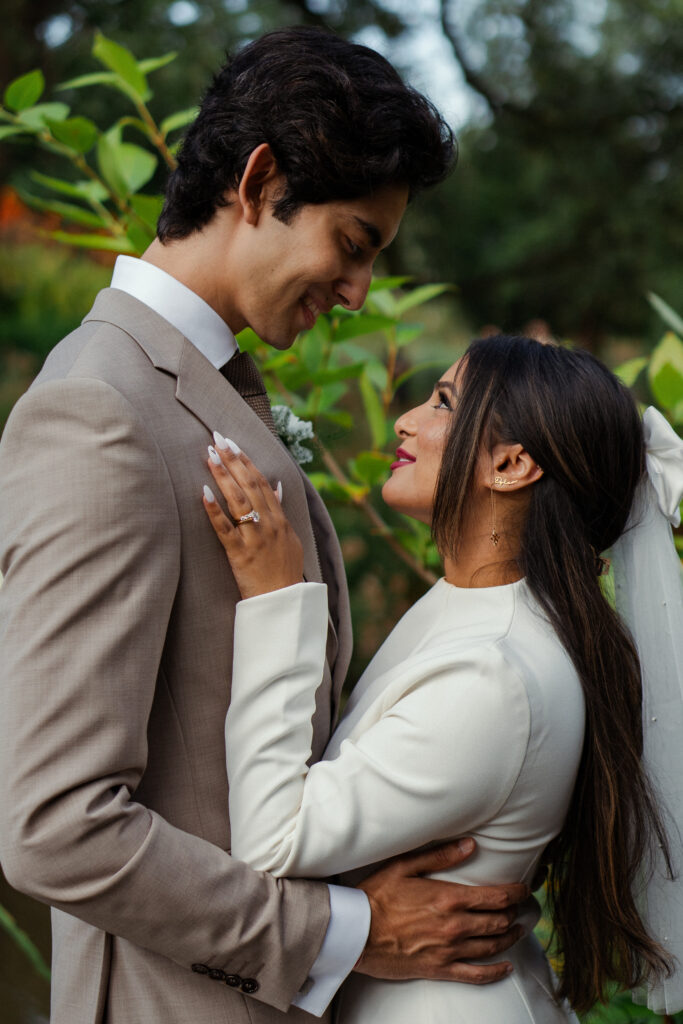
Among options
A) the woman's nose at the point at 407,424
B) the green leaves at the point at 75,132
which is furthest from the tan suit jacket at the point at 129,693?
the green leaves at the point at 75,132

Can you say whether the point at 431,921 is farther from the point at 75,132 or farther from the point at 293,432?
the point at 75,132

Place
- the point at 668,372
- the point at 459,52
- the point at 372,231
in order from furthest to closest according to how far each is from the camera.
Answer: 1. the point at 459,52
2. the point at 668,372
3. the point at 372,231

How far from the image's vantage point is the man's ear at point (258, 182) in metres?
1.62

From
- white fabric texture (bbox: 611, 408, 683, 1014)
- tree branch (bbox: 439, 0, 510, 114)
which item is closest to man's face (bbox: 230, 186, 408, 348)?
white fabric texture (bbox: 611, 408, 683, 1014)

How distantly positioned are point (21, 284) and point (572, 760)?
6.01 meters

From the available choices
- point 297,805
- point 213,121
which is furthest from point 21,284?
point 297,805

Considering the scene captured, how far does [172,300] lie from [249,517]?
0.41m

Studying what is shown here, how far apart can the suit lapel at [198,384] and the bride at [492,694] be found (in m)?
0.09

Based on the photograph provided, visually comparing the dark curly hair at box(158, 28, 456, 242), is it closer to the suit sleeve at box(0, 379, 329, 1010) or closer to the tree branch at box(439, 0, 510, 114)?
the suit sleeve at box(0, 379, 329, 1010)

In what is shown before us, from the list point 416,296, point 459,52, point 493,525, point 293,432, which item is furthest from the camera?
point 459,52

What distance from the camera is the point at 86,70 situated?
8953 millimetres

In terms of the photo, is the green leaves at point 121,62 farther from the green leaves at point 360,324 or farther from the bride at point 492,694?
the bride at point 492,694

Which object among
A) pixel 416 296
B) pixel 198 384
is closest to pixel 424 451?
pixel 198 384

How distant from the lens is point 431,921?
1649 mm
